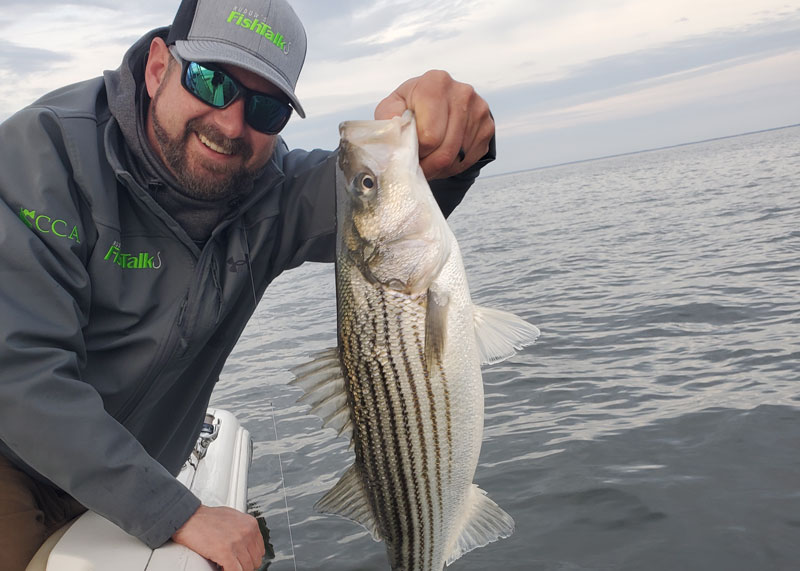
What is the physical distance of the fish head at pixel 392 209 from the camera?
233cm

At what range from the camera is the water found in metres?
4.77

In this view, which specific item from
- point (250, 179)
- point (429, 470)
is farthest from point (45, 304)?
point (429, 470)

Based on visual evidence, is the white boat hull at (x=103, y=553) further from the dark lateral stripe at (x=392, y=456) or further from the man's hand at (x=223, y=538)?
the dark lateral stripe at (x=392, y=456)

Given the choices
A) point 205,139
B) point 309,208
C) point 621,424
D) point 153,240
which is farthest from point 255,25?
point 621,424

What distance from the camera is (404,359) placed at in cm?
235

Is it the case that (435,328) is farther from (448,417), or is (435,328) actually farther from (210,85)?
(210,85)

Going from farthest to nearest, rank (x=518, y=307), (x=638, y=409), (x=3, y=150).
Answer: (x=518, y=307)
(x=638, y=409)
(x=3, y=150)

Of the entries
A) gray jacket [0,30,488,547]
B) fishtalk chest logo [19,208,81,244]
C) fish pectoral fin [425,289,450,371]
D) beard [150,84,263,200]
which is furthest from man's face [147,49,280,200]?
fish pectoral fin [425,289,450,371]

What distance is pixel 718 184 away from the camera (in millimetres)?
28844

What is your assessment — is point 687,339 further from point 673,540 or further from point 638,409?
point 673,540

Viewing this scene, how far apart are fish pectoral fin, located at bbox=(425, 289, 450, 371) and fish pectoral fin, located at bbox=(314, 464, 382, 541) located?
0.61 meters

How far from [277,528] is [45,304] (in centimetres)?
388

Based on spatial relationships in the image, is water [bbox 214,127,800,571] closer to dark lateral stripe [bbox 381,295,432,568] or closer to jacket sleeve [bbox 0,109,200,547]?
dark lateral stripe [bbox 381,295,432,568]

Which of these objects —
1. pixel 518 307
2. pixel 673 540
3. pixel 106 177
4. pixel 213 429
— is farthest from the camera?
pixel 518 307
